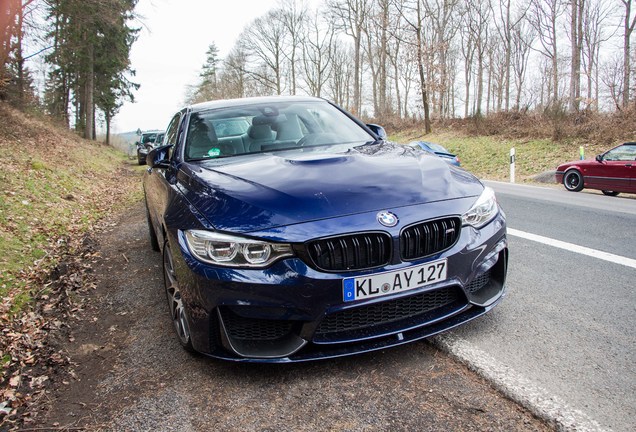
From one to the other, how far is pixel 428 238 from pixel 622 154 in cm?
1025

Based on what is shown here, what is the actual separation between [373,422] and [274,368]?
2.26 ft

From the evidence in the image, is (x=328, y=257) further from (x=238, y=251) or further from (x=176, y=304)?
(x=176, y=304)

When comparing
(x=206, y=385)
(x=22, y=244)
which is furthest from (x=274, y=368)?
(x=22, y=244)

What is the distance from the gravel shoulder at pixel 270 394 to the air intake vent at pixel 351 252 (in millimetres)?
604

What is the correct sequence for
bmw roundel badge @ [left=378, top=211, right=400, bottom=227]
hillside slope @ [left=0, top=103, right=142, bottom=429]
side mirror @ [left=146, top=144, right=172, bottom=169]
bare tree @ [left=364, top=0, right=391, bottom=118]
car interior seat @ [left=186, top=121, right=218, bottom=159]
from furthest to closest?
Result: 1. bare tree @ [left=364, top=0, right=391, bottom=118]
2. side mirror @ [left=146, top=144, right=172, bottom=169]
3. car interior seat @ [left=186, top=121, right=218, bottom=159]
4. hillside slope @ [left=0, top=103, right=142, bottom=429]
5. bmw roundel badge @ [left=378, top=211, right=400, bottom=227]

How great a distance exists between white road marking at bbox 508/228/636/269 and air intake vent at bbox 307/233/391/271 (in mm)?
2739

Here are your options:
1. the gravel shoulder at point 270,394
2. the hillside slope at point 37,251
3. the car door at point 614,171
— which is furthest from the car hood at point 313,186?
the car door at point 614,171

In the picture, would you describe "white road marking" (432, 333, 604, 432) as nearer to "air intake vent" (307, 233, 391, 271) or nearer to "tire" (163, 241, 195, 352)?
"air intake vent" (307, 233, 391, 271)

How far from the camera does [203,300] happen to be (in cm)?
229

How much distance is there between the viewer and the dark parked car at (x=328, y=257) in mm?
2193

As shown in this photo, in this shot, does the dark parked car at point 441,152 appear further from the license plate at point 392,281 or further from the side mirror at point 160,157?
the side mirror at point 160,157

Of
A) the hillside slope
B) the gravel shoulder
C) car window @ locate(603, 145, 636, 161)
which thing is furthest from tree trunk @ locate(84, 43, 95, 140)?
the gravel shoulder

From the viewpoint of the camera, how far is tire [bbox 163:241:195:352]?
102 inches

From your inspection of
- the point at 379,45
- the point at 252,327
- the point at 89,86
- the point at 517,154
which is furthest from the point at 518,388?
the point at 379,45
